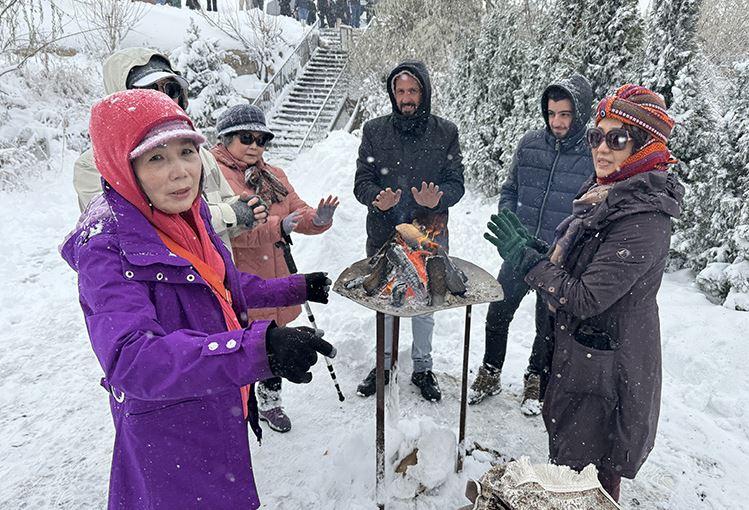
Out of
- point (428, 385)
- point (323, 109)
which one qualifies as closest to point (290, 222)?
point (428, 385)

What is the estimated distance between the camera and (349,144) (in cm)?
1148

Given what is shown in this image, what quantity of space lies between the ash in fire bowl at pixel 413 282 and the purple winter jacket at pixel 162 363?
35.5 inches

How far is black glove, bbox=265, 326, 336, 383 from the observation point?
1399 mm

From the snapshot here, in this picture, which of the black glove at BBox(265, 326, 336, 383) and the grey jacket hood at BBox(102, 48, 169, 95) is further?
the grey jacket hood at BBox(102, 48, 169, 95)

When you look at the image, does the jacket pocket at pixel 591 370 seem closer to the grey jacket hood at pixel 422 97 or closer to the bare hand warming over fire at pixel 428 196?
the bare hand warming over fire at pixel 428 196

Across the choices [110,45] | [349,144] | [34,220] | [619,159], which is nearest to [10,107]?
[110,45]

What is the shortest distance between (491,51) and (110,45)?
464 inches

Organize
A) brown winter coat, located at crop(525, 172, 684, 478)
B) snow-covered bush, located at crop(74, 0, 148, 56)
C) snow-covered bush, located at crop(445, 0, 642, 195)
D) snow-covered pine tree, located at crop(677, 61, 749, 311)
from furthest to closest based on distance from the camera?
snow-covered bush, located at crop(74, 0, 148, 56), snow-covered bush, located at crop(445, 0, 642, 195), snow-covered pine tree, located at crop(677, 61, 749, 311), brown winter coat, located at crop(525, 172, 684, 478)

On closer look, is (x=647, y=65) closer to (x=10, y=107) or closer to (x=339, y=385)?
(x=339, y=385)

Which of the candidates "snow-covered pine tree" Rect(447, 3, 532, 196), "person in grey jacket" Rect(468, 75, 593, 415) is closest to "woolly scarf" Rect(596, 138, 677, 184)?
"person in grey jacket" Rect(468, 75, 593, 415)

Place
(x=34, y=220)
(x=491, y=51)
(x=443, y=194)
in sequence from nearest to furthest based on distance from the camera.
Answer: (x=443, y=194), (x=34, y=220), (x=491, y=51)

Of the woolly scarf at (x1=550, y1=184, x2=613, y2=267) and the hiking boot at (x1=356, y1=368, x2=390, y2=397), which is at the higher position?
the woolly scarf at (x1=550, y1=184, x2=613, y2=267)

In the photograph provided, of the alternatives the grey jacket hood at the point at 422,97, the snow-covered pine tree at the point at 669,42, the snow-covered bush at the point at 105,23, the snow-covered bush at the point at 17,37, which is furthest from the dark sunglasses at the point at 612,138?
the snow-covered bush at the point at 105,23

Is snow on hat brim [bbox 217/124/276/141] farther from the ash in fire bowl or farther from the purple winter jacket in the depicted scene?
the purple winter jacket
